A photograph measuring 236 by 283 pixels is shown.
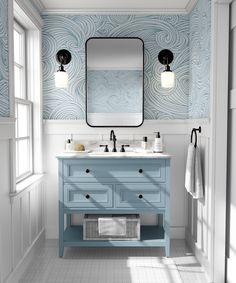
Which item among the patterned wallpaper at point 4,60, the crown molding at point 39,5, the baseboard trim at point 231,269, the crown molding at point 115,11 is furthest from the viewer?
the crown molding at point 115,11

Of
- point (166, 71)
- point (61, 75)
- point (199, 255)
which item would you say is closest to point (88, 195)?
point (199, 255)

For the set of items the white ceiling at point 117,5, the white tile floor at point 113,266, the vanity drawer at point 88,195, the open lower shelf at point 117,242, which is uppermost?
the white ceiling at point 117,5

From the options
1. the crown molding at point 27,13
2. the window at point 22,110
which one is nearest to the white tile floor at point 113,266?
the window at point 22,110

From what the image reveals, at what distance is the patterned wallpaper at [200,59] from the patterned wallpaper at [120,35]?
153 millimetres

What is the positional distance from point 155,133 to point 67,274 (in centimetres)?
164

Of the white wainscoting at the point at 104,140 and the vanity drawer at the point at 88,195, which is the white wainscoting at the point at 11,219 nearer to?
the vanity drawer at the point at 88,195

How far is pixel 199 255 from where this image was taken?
3.35m

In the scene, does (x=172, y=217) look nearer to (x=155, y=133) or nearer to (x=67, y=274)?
(x=155, y=133)

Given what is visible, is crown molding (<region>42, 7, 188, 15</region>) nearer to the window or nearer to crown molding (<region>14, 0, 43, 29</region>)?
crown molding (<region>14, 0, 43, 29</region>)

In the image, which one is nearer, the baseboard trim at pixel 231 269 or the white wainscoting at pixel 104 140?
the baseboard trim at pixel 231 269

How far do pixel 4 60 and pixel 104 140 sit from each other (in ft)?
5.21

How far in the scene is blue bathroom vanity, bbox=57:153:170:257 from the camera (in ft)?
11.0

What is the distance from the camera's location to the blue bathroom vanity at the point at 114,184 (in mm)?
3357

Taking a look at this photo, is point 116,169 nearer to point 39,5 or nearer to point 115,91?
point 115,91
